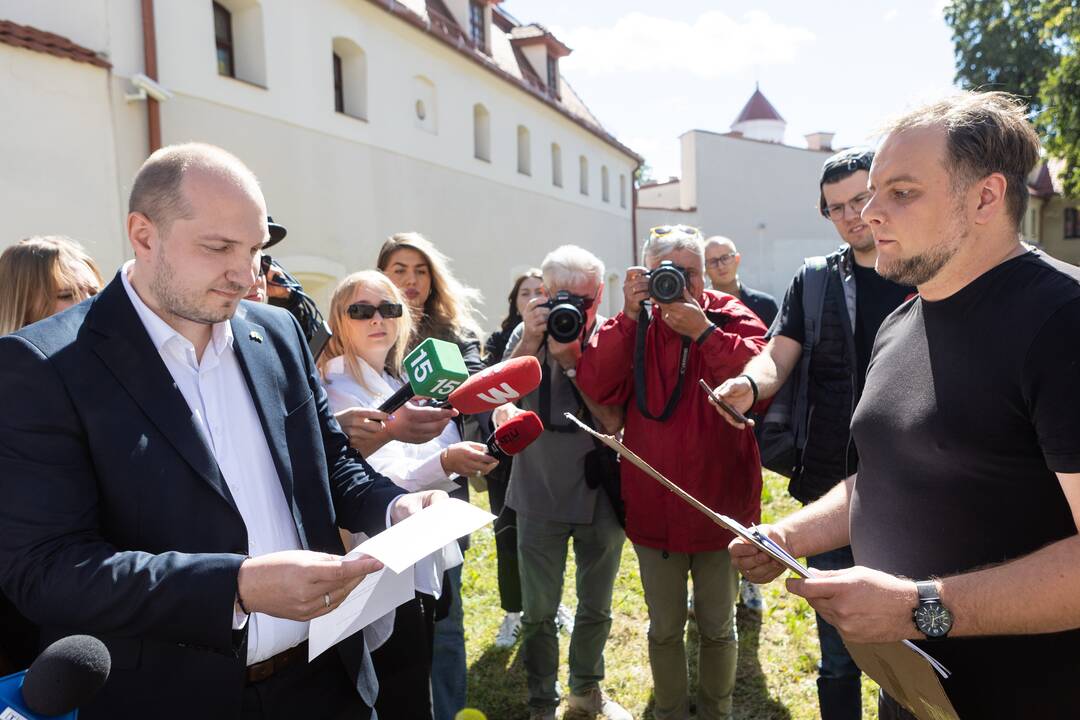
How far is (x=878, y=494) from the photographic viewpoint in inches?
68.9

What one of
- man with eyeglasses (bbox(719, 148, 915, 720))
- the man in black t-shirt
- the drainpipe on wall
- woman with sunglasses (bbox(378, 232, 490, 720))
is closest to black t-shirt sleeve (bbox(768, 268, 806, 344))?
man with eyeglasses (bbox(719, 148, 915, 720))

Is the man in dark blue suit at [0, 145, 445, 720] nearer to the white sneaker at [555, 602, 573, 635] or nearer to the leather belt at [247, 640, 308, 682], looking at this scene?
the leather belt at [247, 640, 308, 682]

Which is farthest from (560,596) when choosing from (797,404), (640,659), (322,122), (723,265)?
(322,122)

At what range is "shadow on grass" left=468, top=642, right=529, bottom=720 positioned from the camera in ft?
11.6

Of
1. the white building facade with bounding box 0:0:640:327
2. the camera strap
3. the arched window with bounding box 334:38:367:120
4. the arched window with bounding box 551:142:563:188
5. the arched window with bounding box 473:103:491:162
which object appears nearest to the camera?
the camera strap

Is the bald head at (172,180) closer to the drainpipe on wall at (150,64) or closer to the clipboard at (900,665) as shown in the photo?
the clipboard at (900,665)

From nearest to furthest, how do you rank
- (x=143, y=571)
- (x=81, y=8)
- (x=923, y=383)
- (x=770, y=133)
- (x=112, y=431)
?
1. (x=143, y=571)
2. (x=112, y=431)
3. (x=923, y=383)
4. (x=81, y=8)
5. (x=770, y=133)

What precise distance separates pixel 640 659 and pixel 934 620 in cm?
278

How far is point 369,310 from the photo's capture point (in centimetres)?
297

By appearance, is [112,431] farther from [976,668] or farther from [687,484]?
[687,484]

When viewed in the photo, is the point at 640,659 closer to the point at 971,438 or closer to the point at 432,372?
the point at 432,372

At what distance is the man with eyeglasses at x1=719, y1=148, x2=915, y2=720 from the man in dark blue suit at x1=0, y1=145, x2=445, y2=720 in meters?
1.49

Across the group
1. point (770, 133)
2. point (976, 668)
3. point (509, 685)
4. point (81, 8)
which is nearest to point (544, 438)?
point (509, 685)

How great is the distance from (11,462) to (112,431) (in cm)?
18
